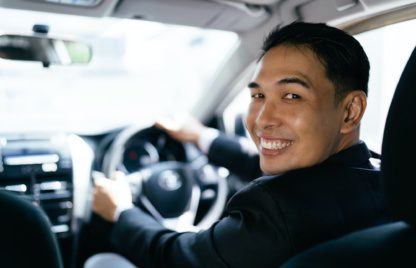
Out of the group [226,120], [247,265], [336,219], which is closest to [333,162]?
[336,219]

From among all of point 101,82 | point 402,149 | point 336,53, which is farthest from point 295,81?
point 101,82

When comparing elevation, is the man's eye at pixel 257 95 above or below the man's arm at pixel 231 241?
above

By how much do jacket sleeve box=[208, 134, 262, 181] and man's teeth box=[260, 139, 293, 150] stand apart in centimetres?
91

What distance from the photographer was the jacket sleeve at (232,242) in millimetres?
1435

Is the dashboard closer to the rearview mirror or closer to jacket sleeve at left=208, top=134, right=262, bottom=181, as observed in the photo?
jacket sleeve at left=208, top=134, right=262, bottom=181

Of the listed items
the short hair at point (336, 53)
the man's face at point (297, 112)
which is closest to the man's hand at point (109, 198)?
the man's face at point (297, 112)

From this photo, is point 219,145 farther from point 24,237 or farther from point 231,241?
point 24,237

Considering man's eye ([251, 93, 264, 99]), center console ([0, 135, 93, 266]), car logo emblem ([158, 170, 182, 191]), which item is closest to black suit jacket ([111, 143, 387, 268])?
man's eye ([251, 93, 264, 99])

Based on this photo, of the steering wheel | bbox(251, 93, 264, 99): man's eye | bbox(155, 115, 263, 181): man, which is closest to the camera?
bbox(251, 93, 264, 99): man's eye

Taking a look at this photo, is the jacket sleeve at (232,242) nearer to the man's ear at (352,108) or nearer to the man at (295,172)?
the man at (295,172)

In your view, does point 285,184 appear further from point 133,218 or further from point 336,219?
point 133,218

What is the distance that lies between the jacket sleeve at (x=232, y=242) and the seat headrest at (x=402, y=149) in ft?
1.32

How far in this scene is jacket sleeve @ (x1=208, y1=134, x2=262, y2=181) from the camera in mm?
2750

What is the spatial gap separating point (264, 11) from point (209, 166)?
1.04 metres
